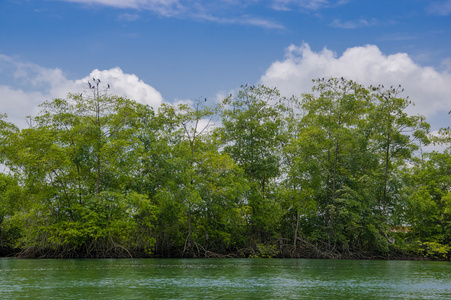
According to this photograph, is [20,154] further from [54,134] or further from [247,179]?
[247,179]

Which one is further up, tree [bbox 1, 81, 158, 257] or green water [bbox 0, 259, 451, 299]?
tree [bbox 1, 81, 158, 257]

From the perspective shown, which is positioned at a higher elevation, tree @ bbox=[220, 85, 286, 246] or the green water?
tree @ bbox=[220, 85, 286, 246]

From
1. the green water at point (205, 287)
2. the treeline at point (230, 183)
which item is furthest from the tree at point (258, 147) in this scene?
the green water at point (205, 287)

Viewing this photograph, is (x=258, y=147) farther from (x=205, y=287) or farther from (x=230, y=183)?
(x=205, y=287)

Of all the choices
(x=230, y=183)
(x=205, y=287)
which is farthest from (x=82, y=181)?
(x=205, y=287)

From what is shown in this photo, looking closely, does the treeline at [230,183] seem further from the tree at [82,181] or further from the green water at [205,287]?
the green water at [205,287]

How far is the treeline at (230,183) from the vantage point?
131 ft

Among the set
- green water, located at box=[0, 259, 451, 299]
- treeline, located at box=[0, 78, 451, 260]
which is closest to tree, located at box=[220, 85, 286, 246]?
treeline, located at box=[0, 78, 451, 260]

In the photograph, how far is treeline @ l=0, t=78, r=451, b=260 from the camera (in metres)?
40.0

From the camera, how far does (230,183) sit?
149ft

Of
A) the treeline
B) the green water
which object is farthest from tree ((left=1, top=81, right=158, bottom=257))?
the green water

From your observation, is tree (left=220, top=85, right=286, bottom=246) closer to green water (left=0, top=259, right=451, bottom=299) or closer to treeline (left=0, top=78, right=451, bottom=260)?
treeline (left=0, top=78, right=451, bottom=260)

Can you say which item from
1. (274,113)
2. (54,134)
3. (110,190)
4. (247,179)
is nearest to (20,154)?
(54,134)

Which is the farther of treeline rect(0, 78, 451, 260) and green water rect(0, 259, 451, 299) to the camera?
treeline rect(0, 78, 451, 260)
